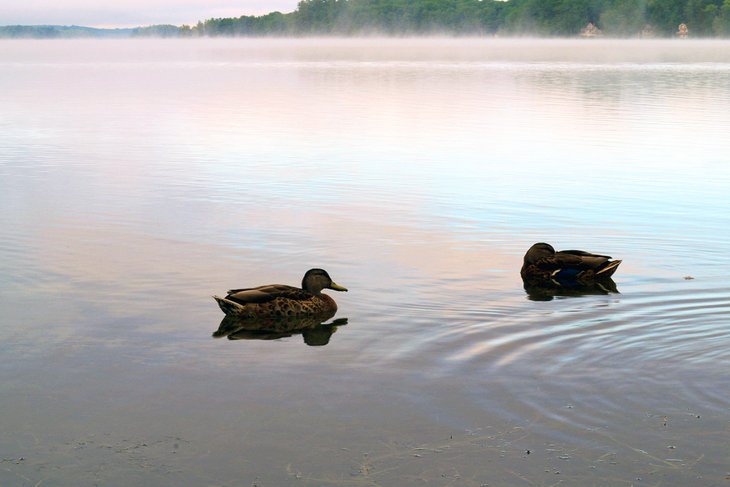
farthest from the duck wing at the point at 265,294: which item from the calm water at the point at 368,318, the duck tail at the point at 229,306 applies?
the calm water at the point at 368,318

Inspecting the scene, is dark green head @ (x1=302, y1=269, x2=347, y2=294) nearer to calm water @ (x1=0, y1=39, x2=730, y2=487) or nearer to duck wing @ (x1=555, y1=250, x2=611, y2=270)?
calm water @ (x1=0, y1=39, x2=730, y2=487)

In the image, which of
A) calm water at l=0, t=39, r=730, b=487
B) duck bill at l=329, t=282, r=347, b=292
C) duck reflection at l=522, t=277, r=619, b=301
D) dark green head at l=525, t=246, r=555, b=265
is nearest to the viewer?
calm water at l=0, t=39, r=730, b=487

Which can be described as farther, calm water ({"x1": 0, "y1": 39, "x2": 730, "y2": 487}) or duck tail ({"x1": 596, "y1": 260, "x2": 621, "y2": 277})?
duck tail ({"x1": 596, "y1": 260, "x2": 621, "y2": 277})

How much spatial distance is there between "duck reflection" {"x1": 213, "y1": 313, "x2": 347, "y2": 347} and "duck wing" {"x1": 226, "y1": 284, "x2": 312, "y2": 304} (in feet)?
0.69

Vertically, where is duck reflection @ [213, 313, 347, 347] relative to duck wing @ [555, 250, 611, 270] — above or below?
below

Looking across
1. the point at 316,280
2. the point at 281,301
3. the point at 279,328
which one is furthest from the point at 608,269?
the point at 279,328

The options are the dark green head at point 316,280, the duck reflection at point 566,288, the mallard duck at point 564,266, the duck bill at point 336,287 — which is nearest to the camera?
the dark green head at point 316,280

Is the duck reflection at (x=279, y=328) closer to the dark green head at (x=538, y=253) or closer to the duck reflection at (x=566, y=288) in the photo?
the duck reflection at (x=566, y=288)

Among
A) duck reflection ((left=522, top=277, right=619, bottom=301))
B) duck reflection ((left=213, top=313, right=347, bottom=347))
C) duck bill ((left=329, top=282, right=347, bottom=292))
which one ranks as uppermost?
duck bill ((left=329, top=282, right=347, bottom=292))

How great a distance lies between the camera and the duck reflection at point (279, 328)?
1144cm

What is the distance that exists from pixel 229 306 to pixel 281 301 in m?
0.58

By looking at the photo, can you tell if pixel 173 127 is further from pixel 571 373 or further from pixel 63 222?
pixel 571 373

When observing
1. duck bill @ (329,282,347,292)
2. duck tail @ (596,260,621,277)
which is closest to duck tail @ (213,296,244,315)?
duck bill @ (329,282,347,292)

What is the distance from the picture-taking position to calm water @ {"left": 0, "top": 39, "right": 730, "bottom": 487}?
806 cm
